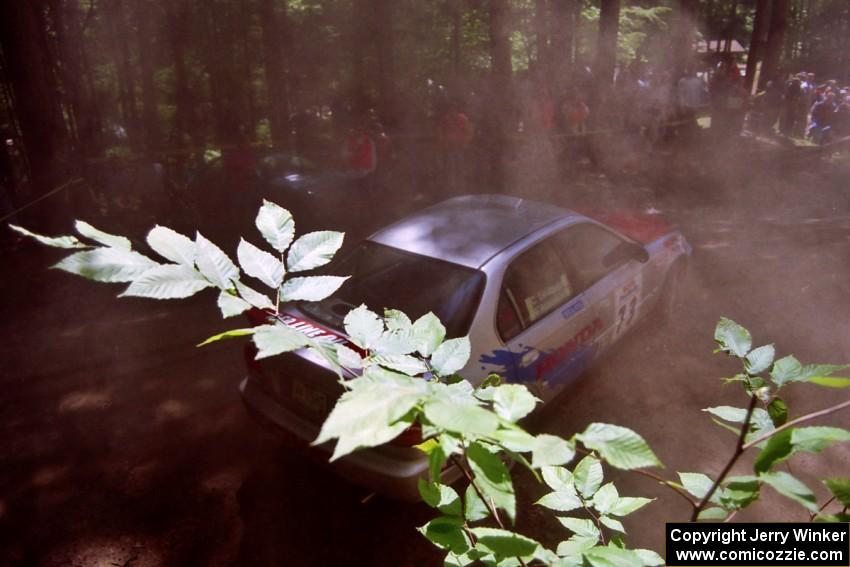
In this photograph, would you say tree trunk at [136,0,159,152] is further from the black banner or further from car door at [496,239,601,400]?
the black banner

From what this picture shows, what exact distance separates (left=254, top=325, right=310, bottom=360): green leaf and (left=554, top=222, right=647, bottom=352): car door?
3787 millimetres

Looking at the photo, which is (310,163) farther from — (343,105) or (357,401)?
(357,401)

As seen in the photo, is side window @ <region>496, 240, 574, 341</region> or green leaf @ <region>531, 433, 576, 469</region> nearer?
green leaf @ <region>531, 433, 576, 469</region>

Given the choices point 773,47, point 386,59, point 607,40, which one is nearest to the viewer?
point 607,40

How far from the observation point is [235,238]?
9.37 meters

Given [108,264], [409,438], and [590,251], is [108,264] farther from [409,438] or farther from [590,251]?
[590,251]

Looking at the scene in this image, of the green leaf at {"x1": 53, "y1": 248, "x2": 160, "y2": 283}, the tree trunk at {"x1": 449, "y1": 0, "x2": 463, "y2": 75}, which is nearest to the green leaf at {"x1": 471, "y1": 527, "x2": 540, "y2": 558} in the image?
the green leaf at {"x1": 53, "y1": 248, "x2": 160, "y2": 283}

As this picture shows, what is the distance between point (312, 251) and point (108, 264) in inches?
16.0

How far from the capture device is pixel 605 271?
16.2 feet

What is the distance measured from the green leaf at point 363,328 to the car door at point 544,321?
102 inches

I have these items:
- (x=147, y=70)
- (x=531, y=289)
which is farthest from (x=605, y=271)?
(x=147, y=70)

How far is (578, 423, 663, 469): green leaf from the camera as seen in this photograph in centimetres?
91

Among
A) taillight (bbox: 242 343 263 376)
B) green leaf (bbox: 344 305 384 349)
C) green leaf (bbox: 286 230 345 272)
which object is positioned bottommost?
taillight (bbox: 242 343 263 376)

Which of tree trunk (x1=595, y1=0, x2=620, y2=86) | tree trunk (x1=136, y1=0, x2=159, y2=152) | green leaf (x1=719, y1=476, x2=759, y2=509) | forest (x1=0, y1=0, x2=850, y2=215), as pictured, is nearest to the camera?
green leaf (x1=719, y1=476, x2=759, y2=509)
